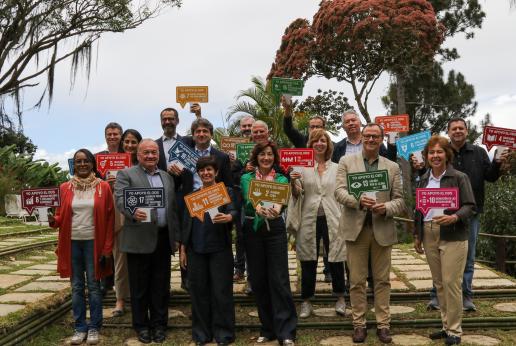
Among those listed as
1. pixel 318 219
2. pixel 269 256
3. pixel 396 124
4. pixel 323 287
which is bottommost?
pixel 323 287

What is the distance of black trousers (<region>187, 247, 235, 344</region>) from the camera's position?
4.20 meters

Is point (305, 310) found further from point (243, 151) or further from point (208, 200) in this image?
point (243, 151)

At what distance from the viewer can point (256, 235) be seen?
4.17 m

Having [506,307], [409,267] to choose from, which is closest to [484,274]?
[409,267]

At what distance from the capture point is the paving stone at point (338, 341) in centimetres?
428

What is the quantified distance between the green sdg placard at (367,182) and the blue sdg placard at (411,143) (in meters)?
1.02

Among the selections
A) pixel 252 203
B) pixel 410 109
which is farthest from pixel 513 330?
pixel 410 109

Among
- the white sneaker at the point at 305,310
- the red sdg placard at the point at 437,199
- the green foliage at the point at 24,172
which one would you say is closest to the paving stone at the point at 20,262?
the white sneaker at the point at 305,310

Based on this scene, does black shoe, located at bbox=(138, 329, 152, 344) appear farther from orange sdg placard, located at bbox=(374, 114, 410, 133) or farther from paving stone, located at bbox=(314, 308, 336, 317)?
orange sdg placard, located at bbox=(374, 114, 410, 133)

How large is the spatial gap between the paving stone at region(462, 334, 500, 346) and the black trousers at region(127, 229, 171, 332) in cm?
258

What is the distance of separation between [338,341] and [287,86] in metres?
2.55

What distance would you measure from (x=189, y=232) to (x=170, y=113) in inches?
54.3

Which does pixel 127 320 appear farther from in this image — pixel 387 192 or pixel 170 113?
pixel 387 192

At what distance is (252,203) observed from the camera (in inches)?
161
